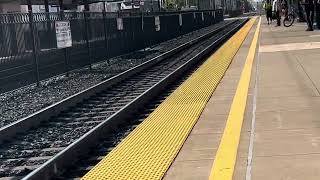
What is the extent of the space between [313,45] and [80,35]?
778cm

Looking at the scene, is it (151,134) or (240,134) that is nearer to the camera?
(240,134)

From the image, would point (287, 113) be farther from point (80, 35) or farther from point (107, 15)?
point (107, 15)

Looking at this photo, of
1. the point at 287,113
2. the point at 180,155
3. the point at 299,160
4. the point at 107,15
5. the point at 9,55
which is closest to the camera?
the point at 299,160

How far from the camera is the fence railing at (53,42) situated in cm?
1430

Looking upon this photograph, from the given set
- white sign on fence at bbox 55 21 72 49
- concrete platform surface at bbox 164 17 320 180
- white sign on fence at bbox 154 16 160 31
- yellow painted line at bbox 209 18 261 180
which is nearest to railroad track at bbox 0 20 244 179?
concrete platform surface at bbox 164 17 320 180

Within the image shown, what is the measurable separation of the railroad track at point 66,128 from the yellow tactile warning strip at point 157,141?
436mm

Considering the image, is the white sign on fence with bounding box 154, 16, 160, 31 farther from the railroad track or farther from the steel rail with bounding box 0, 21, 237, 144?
the railroad track

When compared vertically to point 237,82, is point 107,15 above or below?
above

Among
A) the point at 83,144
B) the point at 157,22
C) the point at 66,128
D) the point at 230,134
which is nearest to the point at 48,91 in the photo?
the point at 66,128

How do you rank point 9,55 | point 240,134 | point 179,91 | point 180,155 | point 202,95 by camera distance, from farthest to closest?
point 9,55, point 179,91, point 202,95, point 240,134, point 180,155

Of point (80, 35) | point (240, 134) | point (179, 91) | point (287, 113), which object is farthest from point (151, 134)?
point (80, 35)

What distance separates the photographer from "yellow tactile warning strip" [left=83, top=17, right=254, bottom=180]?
6.16m

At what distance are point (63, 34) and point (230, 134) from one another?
10.0m

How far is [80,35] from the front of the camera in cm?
1866
